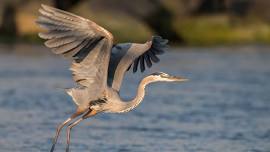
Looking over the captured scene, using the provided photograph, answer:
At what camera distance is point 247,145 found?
11.2m

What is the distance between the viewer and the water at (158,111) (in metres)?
11.2

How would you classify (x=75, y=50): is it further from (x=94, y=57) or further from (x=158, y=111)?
(x=158, y=111)

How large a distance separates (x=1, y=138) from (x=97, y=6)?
647 inches

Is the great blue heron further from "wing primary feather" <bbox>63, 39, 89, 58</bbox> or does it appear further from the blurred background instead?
the blurred background

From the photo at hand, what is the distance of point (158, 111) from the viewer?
566 inches

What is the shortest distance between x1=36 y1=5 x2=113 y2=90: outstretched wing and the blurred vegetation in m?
15.7

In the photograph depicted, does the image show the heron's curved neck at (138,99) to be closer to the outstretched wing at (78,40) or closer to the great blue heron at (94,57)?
the great blue heron at (94,57)

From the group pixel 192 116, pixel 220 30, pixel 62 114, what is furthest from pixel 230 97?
pixel 220 30

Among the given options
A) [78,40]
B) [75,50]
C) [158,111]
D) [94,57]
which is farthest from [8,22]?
[78,40]

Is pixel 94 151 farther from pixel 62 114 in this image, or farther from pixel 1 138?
pixel 62 114

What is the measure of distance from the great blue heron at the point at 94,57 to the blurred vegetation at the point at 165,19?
15.3 metres

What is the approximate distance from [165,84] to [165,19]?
1016 cm

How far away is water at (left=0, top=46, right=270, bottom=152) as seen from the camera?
11195 mm

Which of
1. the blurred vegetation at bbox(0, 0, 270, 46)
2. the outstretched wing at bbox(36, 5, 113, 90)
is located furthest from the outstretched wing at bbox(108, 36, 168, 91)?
the blurred vegetation at bbox(0, 0, 270, 46)
